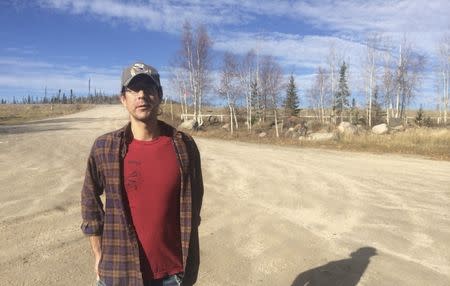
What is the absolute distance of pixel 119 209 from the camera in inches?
99.6

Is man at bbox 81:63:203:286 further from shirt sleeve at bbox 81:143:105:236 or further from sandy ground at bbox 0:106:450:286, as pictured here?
sandy ground at bbox 0:106:450:286

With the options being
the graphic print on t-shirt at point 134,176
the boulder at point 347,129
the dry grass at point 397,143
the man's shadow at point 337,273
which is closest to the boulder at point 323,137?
the dry grass at point 397,143

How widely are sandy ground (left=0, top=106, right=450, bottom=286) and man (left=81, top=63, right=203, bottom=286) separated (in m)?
2.53

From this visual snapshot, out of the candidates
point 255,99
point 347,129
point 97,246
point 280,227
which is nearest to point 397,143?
point 347,129

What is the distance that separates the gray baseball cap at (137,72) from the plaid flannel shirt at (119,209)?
271 millimetres

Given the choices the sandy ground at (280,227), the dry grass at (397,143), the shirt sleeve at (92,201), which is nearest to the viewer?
the shirt sleeve at (92,201)

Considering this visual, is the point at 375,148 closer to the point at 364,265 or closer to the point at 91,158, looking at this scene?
the point at 364,265

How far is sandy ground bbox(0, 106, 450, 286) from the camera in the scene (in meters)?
5.26

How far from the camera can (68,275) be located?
5082 mm

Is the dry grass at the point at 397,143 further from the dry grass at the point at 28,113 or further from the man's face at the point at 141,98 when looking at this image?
the dry grass at the point at 28,113

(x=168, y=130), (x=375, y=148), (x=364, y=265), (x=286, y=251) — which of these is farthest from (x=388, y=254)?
(x=375, y=148)

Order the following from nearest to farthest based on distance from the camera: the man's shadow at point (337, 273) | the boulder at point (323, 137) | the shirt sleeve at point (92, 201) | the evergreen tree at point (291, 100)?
the shirt sleeve at point (92, 201) < the man's shadow at point (337, 273) < the boulder at point (323, 137) < the evergreen tree at point (291, 100)

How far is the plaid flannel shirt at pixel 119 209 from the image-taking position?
8.27 ft

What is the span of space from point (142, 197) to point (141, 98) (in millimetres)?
533
